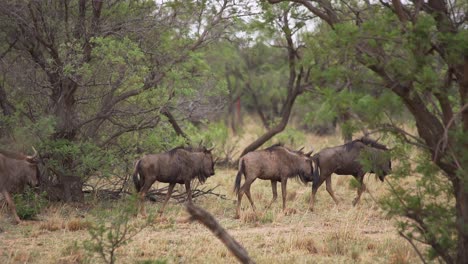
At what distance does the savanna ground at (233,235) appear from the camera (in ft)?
27.7

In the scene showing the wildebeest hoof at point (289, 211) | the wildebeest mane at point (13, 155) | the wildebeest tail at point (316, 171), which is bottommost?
the wildebeest hoof at point (289, 211)

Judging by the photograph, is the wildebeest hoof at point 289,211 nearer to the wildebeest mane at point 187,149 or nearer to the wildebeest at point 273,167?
the wildebeest at point 273,167

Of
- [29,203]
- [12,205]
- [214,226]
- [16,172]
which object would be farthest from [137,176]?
[214,226]

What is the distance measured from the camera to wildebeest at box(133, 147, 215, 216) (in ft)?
39.0

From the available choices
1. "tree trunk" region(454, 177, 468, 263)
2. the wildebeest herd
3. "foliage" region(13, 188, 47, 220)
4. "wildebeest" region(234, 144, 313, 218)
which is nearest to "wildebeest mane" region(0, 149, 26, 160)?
the wildebeest herd

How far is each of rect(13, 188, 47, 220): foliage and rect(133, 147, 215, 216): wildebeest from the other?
5.30 feet

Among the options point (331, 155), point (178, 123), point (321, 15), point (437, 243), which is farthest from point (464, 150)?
point (178, 123)

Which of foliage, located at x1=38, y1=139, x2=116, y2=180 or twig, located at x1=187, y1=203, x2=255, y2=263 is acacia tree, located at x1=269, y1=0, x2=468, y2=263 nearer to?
twig, located at x1=187, y1=203, x2=255, y2=263

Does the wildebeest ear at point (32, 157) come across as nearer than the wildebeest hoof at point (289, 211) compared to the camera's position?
Yes

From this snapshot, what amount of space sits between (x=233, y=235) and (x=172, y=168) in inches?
93.9

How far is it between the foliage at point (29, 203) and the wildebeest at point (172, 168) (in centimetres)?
162

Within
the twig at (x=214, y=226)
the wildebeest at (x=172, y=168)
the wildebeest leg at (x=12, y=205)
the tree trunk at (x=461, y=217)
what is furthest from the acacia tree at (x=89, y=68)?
the tree trunk at (x=461, y=217)

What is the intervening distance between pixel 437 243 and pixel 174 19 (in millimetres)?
7438

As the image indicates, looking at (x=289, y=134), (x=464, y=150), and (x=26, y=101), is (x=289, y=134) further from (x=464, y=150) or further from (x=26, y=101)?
(x=464, y=150)
